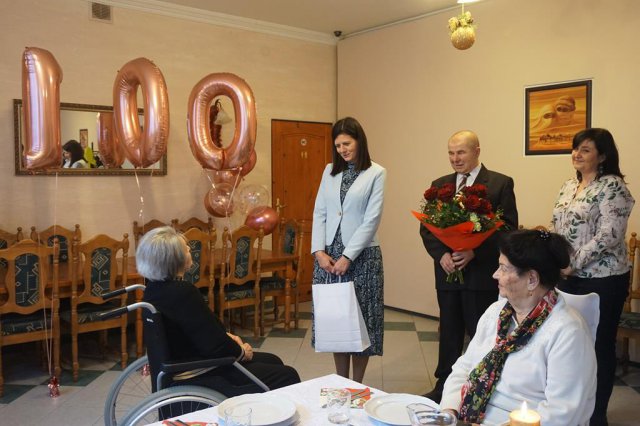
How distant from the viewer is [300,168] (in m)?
6.82

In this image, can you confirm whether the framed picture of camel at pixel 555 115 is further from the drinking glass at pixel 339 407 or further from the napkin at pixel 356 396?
the drinking glass at pixel 339 407

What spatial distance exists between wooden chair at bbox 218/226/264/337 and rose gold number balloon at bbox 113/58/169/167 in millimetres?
1156

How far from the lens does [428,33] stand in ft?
19.5

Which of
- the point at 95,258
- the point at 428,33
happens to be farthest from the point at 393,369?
the point at 428,33

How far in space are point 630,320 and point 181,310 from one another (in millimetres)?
3226

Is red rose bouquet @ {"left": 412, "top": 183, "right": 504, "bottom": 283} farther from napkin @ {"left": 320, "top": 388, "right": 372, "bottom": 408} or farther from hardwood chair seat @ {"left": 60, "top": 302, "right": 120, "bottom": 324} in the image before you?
hardwood chair seat @ {"left": 60, "top": 302, "right": 120, "bottom": 324}

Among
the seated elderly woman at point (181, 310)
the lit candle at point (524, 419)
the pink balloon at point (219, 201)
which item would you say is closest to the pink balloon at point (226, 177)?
the pink balloon at point (219, 201)

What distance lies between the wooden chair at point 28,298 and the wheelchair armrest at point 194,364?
2065 millimetres

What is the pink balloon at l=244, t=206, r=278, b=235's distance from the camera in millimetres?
5383

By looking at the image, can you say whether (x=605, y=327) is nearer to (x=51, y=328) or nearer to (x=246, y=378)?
(x=246, y=378)

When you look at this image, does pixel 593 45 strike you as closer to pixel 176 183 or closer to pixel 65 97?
pixel 176 183

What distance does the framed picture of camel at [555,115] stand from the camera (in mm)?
4746

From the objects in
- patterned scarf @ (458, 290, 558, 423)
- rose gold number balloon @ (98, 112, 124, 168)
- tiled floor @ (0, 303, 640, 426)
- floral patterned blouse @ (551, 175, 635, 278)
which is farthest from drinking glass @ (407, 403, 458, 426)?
rose gold number balloon @ (98, 112, 124, 168)

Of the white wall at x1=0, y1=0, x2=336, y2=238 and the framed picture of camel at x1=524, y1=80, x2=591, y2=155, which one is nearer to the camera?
the framed picture of camel at x1=524, y1=80, x2=591, y2=155
